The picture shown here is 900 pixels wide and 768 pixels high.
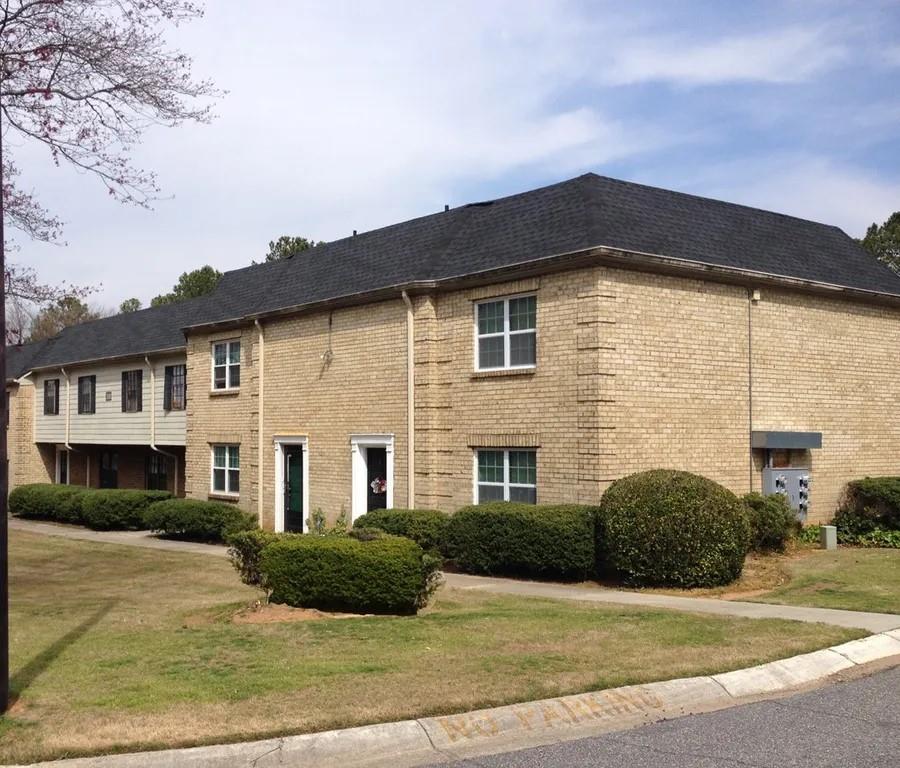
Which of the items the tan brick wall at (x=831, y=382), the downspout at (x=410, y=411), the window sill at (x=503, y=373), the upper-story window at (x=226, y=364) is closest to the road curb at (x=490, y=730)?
the window sill at (x=503, y=373)

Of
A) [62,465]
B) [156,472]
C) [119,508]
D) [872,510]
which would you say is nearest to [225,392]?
[119,508]

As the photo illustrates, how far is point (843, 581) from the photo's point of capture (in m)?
14.5

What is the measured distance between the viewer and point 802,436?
19062mm

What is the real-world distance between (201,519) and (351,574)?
13.6 metres

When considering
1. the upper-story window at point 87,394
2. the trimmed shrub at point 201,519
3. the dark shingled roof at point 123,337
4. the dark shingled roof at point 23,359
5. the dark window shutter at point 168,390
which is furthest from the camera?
the dark shingled roof at point 23,359

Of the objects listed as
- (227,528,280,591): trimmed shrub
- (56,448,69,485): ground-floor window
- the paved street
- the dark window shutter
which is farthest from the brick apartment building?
(56,448,69,485): ground-floor window

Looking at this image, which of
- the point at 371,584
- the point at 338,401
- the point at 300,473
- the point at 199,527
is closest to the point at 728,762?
the point at 371,584

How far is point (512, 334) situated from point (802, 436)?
19.8 ft

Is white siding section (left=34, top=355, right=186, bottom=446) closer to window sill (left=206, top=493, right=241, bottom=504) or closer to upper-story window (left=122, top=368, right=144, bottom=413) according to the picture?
upper-story window (left=122, top=368, right=144, bottom=413)

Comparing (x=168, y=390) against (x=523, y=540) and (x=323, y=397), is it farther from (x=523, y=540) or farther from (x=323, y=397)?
(x=523, y=540)

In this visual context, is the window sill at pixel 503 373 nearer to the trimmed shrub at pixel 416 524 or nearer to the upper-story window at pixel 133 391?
the trimmed shrub at pixel 416 524

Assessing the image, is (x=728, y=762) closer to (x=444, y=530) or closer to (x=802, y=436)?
(x=444, y=530)

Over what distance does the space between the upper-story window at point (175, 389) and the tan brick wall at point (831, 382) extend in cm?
1837

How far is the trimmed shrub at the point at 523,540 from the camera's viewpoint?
50.4 ft
